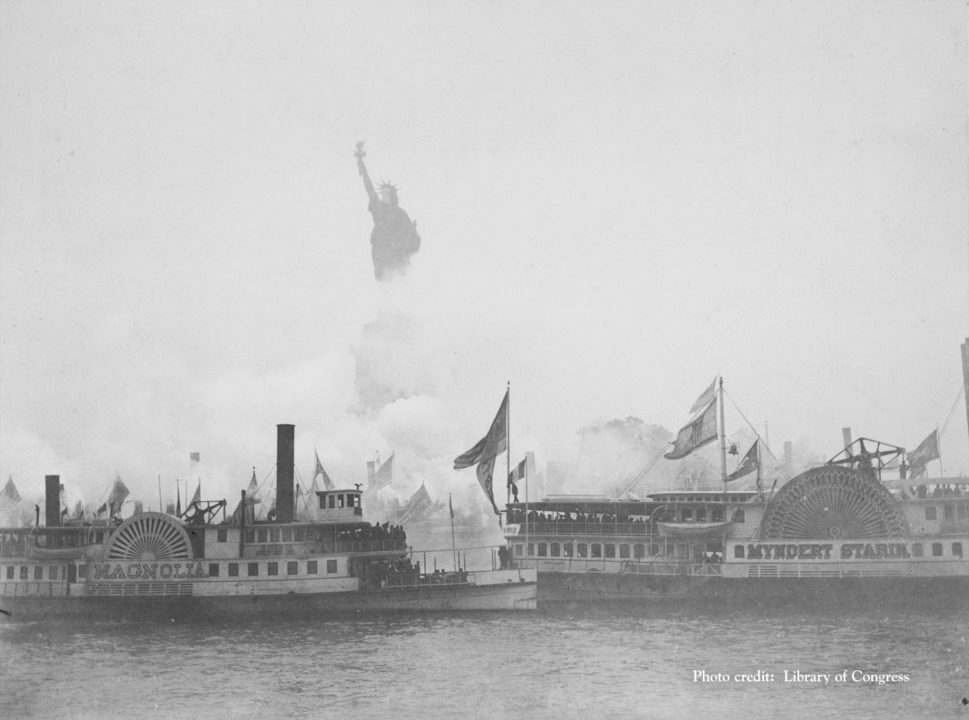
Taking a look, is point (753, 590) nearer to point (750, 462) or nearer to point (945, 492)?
point (750, 462)

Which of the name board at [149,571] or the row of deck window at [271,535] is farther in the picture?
the row of deck window at [271,535]

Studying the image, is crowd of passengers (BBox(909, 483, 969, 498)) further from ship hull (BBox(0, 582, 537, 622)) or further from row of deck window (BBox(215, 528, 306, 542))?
row of deck window (BBox(215, 528, 306, 542))

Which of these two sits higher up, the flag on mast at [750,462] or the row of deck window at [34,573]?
the flag on mast at [750,462]

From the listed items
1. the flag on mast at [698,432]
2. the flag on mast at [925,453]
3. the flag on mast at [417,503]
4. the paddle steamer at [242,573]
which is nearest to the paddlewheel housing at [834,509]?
the flag on mast at [925,453]

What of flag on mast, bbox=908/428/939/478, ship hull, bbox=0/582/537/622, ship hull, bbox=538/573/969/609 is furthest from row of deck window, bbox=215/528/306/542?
flag on mast, bbox=908/428/939/478

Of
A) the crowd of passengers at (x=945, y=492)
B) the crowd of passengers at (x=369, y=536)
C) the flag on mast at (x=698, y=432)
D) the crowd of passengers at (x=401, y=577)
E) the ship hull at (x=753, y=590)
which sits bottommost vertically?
the ship hull at (x=753, y=590)

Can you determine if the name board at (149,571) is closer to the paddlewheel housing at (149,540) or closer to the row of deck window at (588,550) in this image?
the paddlewheel housing at (149,540)

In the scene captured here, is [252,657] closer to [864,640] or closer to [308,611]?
[308,611]
